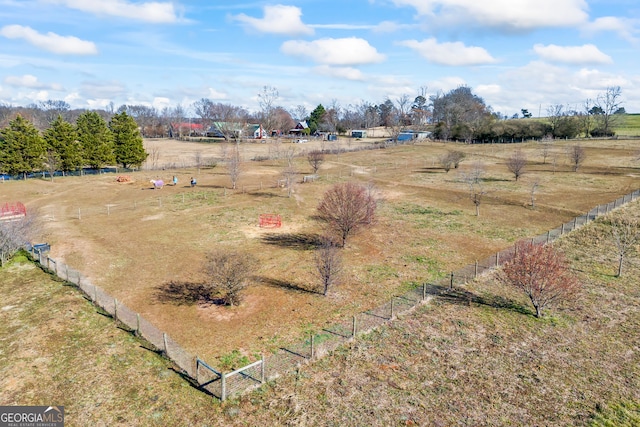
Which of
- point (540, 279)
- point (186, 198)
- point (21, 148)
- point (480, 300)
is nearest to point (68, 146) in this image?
point (21, 148)

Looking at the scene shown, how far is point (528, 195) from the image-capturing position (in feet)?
147

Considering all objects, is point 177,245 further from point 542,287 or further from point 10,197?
point 10,197

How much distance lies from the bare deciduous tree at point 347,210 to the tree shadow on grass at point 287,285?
7.23 metres

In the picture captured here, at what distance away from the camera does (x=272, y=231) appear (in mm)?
31953

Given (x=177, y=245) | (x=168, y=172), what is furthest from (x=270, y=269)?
(x=168, y=172)

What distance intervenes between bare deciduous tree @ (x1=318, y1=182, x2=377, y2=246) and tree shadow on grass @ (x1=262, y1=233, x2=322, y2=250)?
6.35 ft

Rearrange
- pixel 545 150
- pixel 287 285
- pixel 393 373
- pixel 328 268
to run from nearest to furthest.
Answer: pixel 393 373 < pixel 328 268 < pixel 287 285 < pixel 545 150

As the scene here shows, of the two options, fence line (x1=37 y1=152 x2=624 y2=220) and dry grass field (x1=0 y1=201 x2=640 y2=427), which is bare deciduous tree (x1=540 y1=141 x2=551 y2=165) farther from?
dry grass field (x1=0 y1=201 x2=640 y2=427)

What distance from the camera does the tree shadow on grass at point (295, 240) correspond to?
28594 millimetres

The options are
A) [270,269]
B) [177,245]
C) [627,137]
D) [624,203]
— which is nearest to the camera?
[270,269]

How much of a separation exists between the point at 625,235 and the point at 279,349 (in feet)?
79.3

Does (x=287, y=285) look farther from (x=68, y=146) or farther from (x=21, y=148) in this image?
(x=21, y=148)

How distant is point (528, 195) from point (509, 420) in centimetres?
Result: 3774

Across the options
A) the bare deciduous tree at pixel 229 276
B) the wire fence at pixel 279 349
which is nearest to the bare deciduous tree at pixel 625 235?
the wire fence at pixel 279 349
